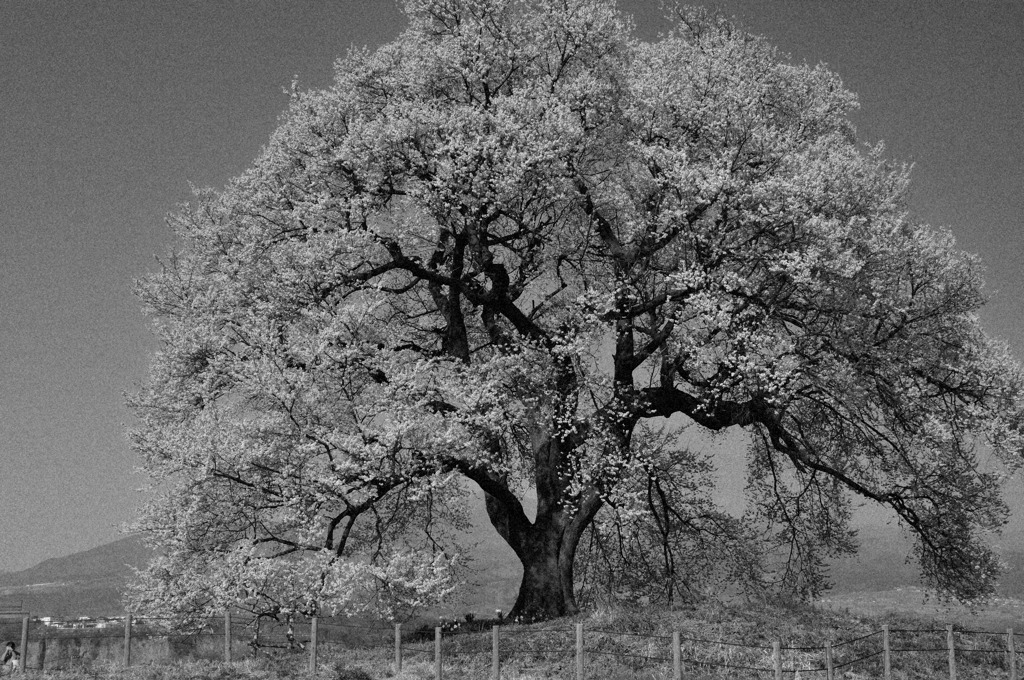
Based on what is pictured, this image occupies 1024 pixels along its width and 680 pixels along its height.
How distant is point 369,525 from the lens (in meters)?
33.0

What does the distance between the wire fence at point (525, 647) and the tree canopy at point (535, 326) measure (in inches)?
75.3

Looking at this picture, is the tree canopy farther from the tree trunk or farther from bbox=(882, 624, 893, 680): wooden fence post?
bbox=(882, 624, 893, 680): wooden fence post

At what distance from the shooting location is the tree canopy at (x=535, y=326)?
27.5 meters

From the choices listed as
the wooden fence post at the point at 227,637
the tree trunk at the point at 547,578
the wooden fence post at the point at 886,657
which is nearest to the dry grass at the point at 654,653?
the wooden fence post at the point at 886,657

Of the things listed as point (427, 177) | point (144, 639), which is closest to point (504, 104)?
point (427, 177)

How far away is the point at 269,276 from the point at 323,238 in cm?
267

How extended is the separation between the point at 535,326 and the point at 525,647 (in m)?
11.0

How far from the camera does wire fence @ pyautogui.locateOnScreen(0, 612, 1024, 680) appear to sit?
81.3 feet

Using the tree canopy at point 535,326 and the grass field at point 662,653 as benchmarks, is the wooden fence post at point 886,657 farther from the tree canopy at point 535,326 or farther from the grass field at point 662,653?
the tree canopy at point 535,326

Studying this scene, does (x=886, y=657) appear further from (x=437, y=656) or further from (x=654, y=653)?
(x=437, y=656)

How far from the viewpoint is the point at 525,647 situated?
2634 centimetres

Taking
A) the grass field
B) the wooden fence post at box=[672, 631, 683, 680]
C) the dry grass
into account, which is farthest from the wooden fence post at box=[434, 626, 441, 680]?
the wooden fence post at box=[672, 631, 683, 680]

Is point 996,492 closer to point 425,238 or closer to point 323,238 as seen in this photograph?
point 425,238

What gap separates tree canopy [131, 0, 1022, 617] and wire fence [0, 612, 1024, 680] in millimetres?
1913
